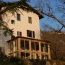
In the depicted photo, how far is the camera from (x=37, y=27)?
48812 mm

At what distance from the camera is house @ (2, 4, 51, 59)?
4119 cm

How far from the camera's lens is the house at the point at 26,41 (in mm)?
41188

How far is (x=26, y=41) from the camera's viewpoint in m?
42.7

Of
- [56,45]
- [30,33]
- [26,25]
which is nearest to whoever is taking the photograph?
[26,25]

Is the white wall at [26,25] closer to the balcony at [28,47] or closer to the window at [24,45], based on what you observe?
the balcony at [28,47]

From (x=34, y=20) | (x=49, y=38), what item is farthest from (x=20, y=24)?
(x=49, y=38)

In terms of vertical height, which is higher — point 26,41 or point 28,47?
point 26,41

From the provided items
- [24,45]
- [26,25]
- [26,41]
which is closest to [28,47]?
[26,41]

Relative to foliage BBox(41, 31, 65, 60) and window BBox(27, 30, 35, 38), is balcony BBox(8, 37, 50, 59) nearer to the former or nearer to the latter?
window BBox(27, 30, 35, 38)

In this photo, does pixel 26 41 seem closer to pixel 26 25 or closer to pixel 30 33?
pixel 30 33

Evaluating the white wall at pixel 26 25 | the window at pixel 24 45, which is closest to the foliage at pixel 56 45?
the white wall at pixel 26 25

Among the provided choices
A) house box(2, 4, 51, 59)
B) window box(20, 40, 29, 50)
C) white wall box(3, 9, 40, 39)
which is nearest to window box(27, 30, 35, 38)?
house box(2, 4, 51, 59)

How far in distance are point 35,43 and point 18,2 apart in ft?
99.9

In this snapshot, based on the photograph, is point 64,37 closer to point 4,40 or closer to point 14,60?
point 4,40
